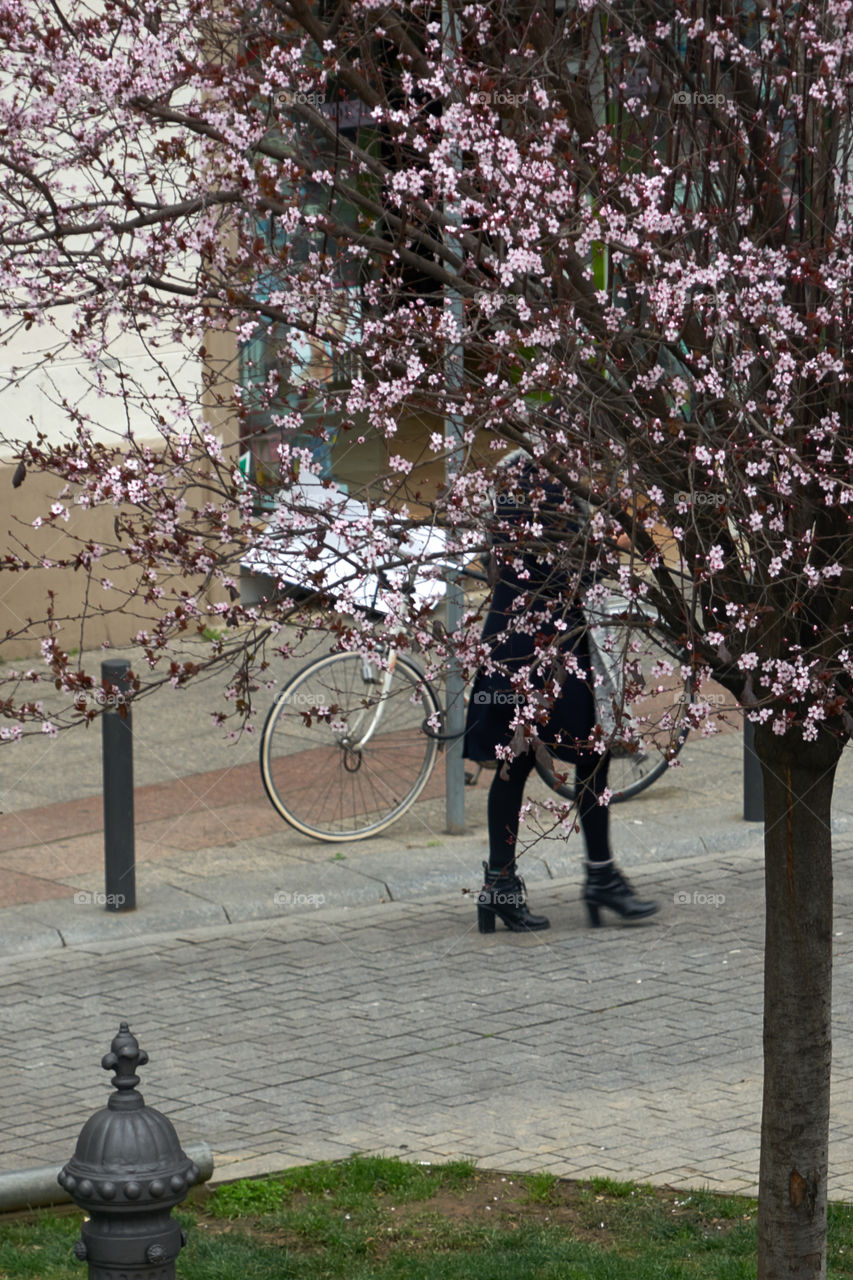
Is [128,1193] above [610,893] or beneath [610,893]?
beneath

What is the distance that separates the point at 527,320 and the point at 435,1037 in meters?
3.47

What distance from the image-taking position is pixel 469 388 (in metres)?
4.27

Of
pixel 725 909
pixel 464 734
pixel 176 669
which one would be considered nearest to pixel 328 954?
pixel 464 734

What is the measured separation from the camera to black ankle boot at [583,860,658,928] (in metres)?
8.26

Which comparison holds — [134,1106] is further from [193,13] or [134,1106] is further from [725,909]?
[725,909]
